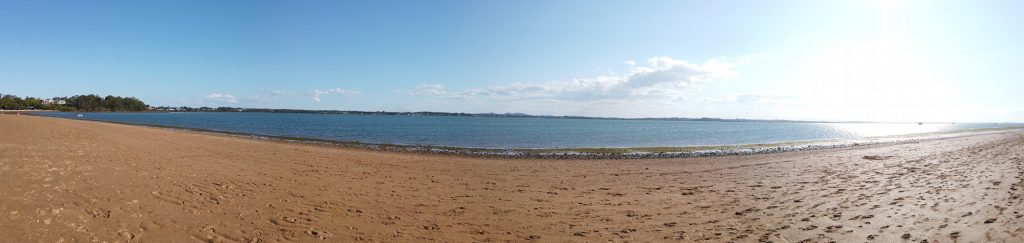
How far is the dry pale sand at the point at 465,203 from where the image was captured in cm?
776

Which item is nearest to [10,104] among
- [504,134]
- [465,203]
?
[504,134]

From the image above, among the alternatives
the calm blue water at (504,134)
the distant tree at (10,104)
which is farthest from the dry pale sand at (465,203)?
the distant tree at (10,104)

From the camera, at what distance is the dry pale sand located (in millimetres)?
7758

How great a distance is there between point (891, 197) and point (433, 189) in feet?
40.2

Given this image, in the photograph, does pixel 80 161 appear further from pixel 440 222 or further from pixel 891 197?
pixel 891 197

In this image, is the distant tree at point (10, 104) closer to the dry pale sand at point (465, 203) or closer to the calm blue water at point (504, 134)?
the calm blue water at point (504, 134)

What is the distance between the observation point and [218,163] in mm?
15828

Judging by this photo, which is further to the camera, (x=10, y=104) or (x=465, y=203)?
(x=10, y=104)

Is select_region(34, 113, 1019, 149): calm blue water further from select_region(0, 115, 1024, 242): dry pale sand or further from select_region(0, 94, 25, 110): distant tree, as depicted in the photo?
select_region(0, 94, 25, 110): distant tree

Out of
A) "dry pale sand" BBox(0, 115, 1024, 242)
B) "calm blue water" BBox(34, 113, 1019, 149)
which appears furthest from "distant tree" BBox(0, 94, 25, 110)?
"dry pale sand" BBox(0, 115, 1024, 242)

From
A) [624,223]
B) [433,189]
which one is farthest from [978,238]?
[433,189]

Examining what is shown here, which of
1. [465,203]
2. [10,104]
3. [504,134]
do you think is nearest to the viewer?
[465,203]

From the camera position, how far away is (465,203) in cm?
1105

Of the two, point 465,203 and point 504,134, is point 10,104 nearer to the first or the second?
point 504,134
